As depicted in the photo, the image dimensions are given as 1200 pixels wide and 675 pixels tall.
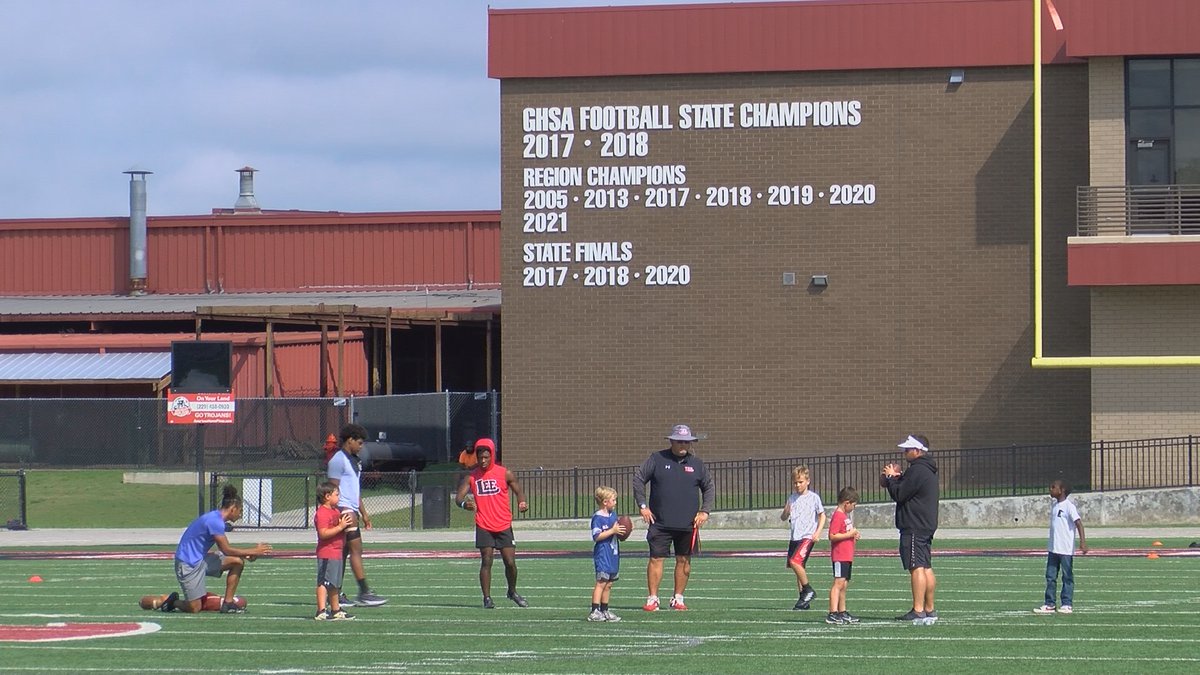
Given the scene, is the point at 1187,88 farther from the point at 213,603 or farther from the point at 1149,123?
the point at 213,603

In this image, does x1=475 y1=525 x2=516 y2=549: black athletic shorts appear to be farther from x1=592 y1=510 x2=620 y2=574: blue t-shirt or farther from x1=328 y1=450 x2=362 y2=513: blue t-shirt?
x1=592 y1=510 x2=620 y2=574: blue t-shirt

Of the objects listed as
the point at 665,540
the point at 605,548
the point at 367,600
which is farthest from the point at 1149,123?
the point at 367,600

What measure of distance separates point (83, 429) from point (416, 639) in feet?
91.4

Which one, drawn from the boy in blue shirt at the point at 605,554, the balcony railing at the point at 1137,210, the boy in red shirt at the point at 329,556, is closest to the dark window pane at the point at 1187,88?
the balcony railing at the point at 1137,210

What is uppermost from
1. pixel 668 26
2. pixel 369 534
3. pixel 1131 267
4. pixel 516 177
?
pixel 668 26

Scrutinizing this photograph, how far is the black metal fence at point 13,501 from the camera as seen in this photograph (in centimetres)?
3212

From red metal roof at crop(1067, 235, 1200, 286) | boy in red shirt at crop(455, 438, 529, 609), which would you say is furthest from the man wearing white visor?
red metal roof at crop(1067, 235, 1200, 286)

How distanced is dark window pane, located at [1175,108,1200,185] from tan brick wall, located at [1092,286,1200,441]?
2.09 metres

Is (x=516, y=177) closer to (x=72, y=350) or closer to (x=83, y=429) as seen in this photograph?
(x=83, y=429)

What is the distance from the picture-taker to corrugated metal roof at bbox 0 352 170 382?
4350 centimetres

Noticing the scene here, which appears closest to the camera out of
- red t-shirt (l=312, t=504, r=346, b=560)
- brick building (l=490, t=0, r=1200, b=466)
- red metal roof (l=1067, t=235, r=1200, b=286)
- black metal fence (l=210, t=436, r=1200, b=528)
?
red t-shirt (l=312, t=504, r=346, b=560)

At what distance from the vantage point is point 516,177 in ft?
114

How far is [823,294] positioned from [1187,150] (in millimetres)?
7192

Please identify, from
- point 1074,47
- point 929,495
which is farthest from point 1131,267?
point 929,495
